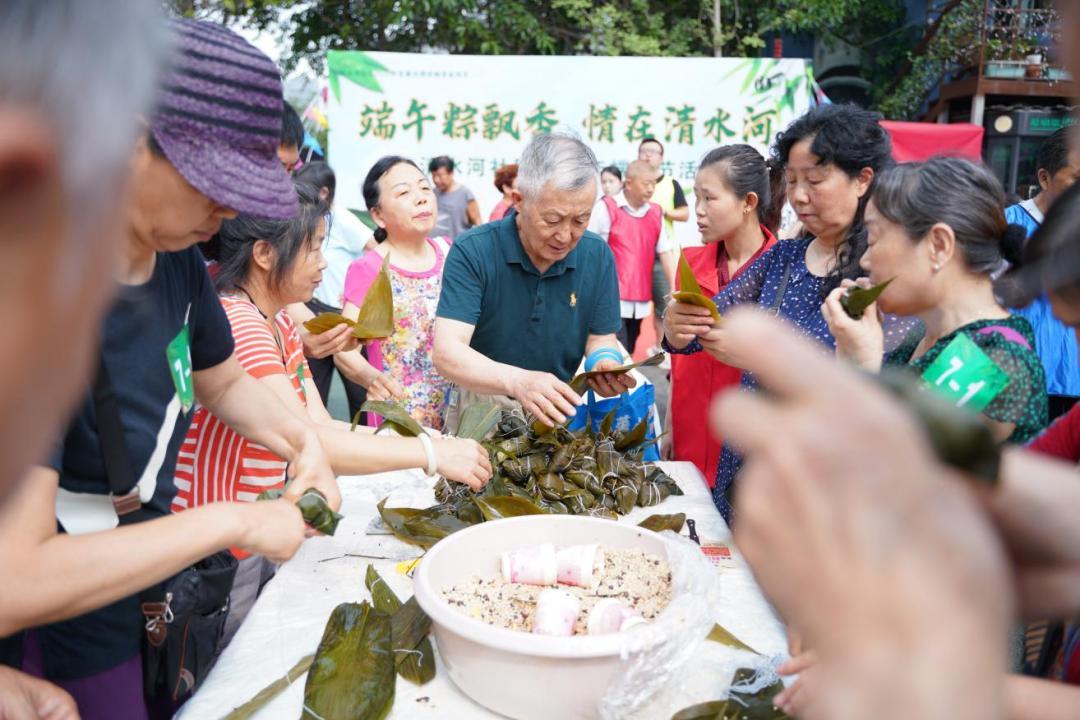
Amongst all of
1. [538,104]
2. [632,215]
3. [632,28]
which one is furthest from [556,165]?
[632,28]

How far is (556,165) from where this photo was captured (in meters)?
2.74

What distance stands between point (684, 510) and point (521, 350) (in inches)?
40.0

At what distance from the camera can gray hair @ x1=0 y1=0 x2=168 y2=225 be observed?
0.40 m

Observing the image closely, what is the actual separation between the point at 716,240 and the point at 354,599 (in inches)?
95.6

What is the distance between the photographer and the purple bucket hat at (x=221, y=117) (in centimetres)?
119

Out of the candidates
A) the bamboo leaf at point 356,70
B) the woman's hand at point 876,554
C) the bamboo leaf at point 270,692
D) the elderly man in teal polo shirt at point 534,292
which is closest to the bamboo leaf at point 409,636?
the bamboo leaf at point 270,692

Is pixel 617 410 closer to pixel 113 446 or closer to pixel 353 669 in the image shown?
pixel 353 669

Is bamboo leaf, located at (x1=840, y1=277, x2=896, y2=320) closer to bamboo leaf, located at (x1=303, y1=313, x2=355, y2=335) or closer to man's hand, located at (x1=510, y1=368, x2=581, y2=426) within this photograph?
man's hand, located at (x1=510, y1=368, x2=581, y2=426)

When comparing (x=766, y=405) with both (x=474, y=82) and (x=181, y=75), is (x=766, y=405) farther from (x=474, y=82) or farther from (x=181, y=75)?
(x=474, y=82)

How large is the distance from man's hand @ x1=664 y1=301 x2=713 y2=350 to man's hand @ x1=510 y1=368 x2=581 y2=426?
47 centimetres

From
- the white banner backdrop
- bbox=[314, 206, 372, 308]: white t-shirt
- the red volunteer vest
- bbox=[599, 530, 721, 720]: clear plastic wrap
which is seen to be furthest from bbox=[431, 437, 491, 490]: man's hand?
the white banner backdrop

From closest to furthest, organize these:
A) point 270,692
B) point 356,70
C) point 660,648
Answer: point 660,648, point 270,692, point 356,70

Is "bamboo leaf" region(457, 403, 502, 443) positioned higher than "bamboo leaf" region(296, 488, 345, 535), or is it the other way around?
"bamboo leaf" region(296, 488, 345, 535)

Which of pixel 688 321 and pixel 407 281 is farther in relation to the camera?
pixel 407 281
